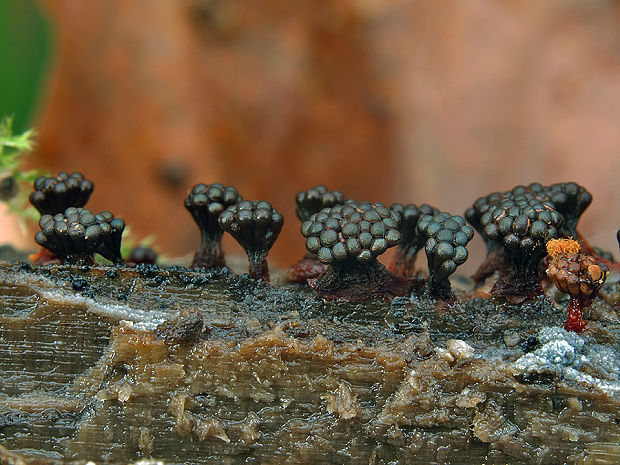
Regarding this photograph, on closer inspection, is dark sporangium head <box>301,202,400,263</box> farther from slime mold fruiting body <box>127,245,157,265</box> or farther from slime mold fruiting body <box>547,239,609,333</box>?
slime mold fruiting body <box>127,245,157,265</box>

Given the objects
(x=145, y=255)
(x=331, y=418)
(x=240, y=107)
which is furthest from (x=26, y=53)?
(x=331, y=418)

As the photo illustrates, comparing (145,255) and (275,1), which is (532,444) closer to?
(145,255)

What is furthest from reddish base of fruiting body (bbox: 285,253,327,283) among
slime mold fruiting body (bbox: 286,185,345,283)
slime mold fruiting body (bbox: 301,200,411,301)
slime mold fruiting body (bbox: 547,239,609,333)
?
slime mold fruiting body (bbox: 547,239,609,333)

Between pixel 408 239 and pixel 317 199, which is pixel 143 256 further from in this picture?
pixel 408 239

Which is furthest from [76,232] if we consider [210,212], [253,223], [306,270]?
[306,270]

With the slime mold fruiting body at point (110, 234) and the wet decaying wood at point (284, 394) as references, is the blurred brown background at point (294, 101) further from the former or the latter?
the slime mold fruiting body at point (110, 234)

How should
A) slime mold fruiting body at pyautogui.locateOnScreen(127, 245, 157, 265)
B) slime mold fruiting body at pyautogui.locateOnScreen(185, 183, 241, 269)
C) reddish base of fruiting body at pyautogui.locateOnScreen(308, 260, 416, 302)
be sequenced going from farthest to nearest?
slime mold fruiting body at pyautogui.locateOnScreen(127, 245, 157, 265) < slime mold fruiting body at pyautogui.locateOnScreen(185, 183, 241, 269) < reddish base of fruiting body at pyautogui.locateOnScreen(308, 260, 416, 302)
